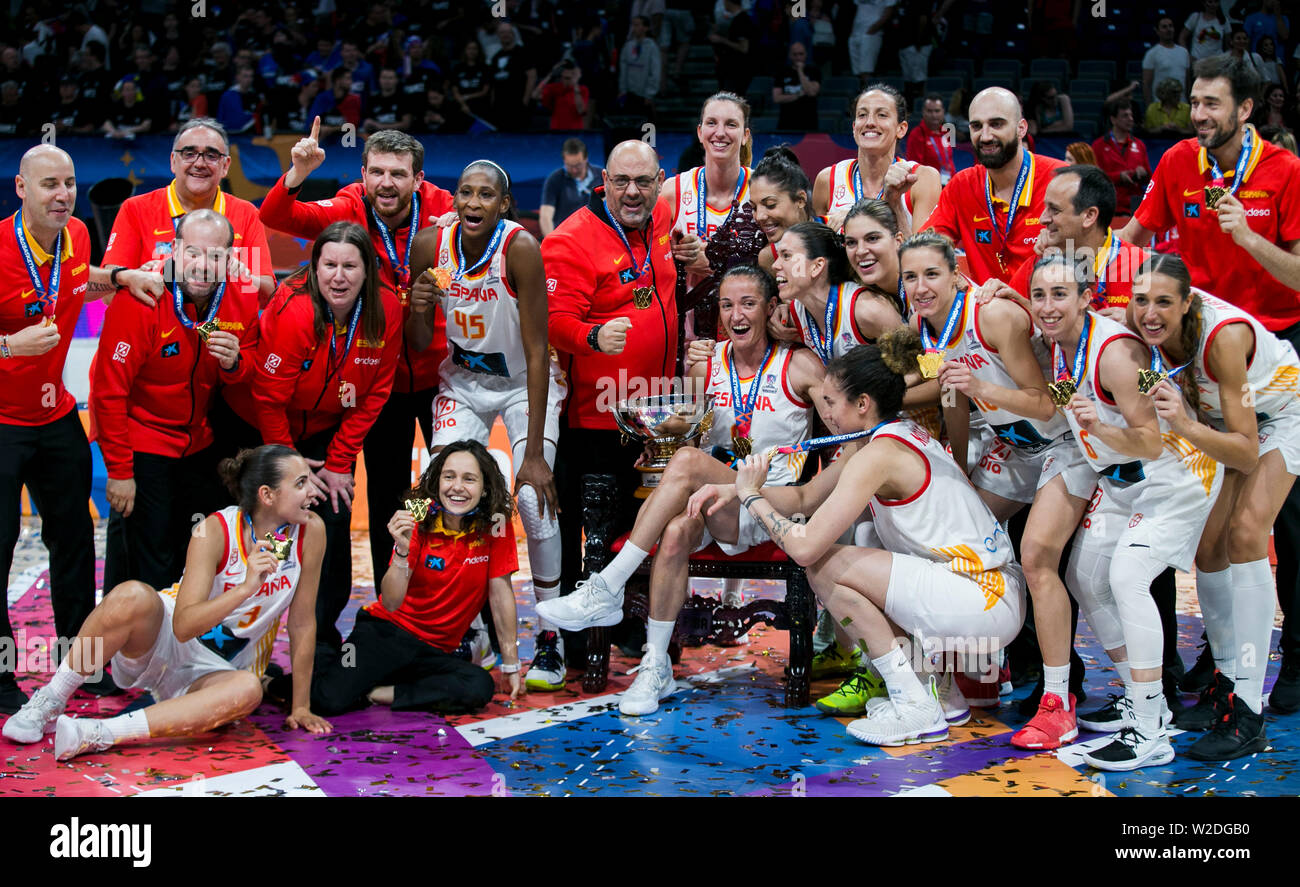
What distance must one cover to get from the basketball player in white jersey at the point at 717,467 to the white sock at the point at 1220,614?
60.3 inches

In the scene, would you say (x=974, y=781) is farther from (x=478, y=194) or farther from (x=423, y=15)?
(x=423, y=15)

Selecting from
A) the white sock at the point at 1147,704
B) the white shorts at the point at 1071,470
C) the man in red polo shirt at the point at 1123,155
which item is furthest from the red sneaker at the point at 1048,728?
the man in red polo shirt at the point at 1123,155

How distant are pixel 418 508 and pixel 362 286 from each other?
2.98 feet

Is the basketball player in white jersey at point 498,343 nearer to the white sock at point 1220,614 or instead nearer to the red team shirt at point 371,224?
the red team shirt at point 371,224

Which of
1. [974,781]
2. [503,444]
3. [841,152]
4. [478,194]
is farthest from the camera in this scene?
[841,152]

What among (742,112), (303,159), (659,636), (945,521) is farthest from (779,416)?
(303,159)

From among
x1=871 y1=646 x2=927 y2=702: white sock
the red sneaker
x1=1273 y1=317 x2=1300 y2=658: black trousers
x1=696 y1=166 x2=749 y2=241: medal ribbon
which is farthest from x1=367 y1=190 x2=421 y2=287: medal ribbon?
x1=1273 y1=317 x2=1300 y2=658: black trousers

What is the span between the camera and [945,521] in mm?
4637

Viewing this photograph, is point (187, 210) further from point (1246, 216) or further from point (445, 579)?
point (1246, 216)
